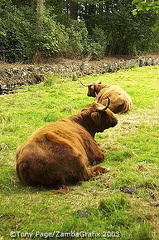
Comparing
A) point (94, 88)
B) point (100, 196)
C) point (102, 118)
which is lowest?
point (100, 196)

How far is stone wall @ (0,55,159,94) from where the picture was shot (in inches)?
558

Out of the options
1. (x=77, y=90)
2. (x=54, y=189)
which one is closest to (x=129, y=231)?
(x=54, y=189)

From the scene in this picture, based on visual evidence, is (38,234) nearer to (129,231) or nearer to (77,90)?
(129,231)

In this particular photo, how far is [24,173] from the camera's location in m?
4.40

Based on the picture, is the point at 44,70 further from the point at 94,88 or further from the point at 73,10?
the point at 73,10

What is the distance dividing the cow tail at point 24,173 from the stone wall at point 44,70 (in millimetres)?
8597

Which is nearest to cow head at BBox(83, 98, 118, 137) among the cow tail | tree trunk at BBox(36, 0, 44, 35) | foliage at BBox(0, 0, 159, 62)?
the cow tail

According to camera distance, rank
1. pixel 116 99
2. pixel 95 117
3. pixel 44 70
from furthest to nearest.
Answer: pixel 44 70, pixel 116 99, pixel 95 117

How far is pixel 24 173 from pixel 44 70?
12253mm

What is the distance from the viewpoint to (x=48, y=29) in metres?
18.5

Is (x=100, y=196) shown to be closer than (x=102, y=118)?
Yes

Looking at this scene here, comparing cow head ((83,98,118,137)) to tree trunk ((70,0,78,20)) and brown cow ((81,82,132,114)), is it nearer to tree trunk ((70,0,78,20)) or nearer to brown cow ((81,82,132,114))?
brown cow ((81,82,132,114))

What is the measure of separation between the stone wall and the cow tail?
8597 mm

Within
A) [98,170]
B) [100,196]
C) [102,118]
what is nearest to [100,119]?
[102,118]
